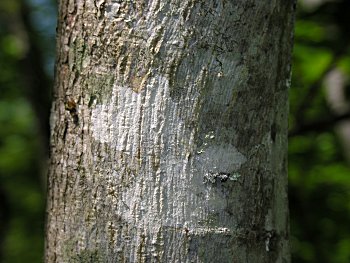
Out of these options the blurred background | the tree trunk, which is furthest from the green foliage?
the tree trunk

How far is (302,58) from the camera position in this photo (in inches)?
125

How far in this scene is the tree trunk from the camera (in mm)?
1130

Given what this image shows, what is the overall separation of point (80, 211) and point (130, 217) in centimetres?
10

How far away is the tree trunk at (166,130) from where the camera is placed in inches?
44.5

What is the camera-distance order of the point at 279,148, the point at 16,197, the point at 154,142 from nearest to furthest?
the point at 154,142 → the point at 279,148 → the point at 16,197

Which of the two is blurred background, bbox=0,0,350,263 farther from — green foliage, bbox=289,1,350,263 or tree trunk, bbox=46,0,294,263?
tree trunk, bbox=46,0,294,263

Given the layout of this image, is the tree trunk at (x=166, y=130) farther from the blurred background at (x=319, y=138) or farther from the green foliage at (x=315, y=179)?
the green foliage at (x=315, y=179)

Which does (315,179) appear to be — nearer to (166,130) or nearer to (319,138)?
(319,138)

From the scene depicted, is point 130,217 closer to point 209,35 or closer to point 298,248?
point 209,35

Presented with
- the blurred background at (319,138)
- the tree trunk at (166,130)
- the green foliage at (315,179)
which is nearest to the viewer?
the tree trunk at (166,130)

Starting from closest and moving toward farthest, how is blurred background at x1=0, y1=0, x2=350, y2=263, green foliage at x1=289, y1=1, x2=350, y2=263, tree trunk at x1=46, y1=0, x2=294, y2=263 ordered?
tree trunk at x1=46, y1=0, x2=294, y2=263
blurred background at x1=0, y1=0, x2=350, y2=263
green foliage at x1=289, y1=1, x2=350, y2=263

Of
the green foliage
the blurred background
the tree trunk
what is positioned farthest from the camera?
the green foliage

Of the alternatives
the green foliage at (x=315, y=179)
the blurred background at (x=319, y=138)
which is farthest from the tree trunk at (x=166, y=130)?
the green foliage at (x=315, y=179)

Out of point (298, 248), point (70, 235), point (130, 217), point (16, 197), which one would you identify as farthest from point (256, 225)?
point (16, 197)
